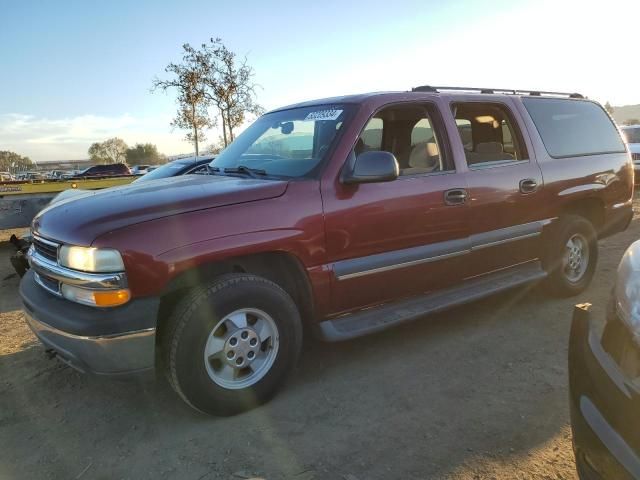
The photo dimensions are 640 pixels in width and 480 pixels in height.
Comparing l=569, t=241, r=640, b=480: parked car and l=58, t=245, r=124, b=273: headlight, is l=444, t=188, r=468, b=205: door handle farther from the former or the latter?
l=58, t=245, r=124, b=273: headlight

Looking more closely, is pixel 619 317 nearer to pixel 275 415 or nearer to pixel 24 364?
pixel 275 415

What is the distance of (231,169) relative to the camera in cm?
376

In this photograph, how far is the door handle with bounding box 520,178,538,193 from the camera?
13.9ft

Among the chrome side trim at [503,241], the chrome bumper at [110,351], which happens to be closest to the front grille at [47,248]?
the chrome bumper at [110,351]

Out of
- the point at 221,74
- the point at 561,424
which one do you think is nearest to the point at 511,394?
the point at 561,424

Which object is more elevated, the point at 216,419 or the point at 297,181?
the point at 297,181

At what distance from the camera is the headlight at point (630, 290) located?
1.79 meters

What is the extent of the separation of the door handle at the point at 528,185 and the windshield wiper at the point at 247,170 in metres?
2.24

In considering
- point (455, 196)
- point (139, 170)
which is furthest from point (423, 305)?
point (139, 170)

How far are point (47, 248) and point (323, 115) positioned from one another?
6.74 feet

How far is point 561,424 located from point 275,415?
161 centimetres

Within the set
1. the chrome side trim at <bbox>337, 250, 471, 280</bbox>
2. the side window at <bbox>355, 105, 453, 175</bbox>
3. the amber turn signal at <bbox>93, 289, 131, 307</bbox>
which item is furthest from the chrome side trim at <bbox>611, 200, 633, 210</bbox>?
the amber turn signal at <bbox>93, 289, 131, 307</bbox>

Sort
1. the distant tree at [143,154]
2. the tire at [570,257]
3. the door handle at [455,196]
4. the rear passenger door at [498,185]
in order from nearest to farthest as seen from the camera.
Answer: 1. the door handle at [455,196]
2. the rear passenger door at [498,185]
3. the tire at [570,257]
4. the distant tree at [143,154]

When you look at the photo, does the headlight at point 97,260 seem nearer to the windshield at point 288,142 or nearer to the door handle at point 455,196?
the windshield at point 288,142
